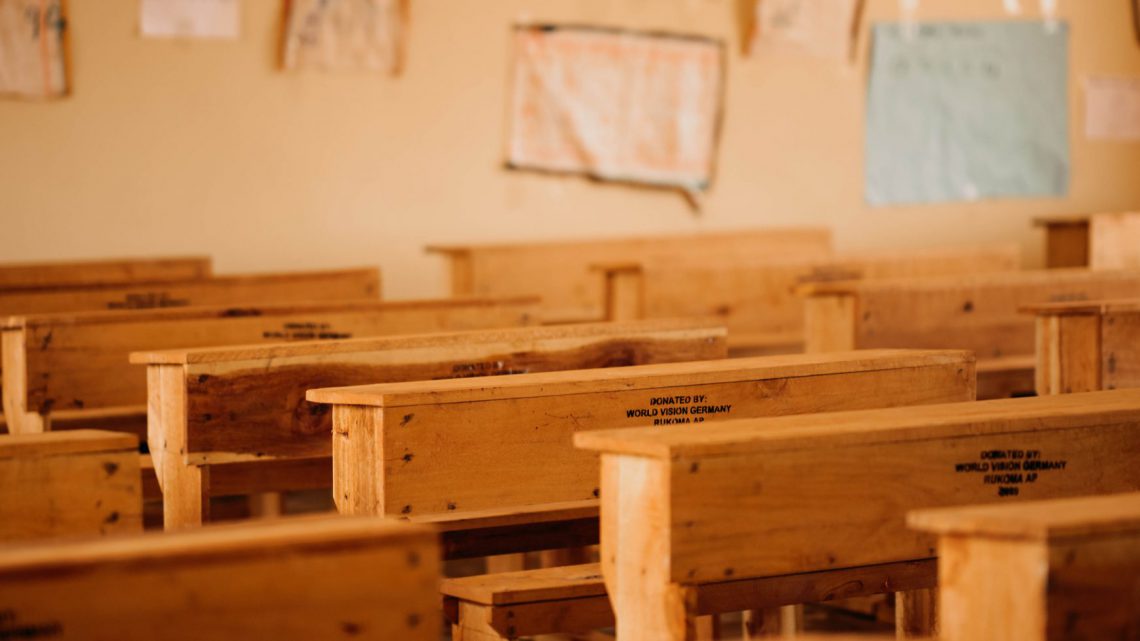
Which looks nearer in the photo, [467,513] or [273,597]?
[273,597]

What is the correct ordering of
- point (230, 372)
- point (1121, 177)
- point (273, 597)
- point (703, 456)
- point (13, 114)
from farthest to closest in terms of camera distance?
1. point (1121, 177)
2. point (13, 114)
3. point (230, 372)
4. point (703, 456)
5. point (273, 597)

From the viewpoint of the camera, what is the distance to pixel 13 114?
615 centimetres

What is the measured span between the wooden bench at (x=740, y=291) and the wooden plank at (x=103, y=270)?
57.8 inches

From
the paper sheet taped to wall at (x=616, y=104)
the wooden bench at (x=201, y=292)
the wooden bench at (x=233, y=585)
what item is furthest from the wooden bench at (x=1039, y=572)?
the paper sheet taped to wall at (x=616, y=104)

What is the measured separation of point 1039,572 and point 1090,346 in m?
2.23

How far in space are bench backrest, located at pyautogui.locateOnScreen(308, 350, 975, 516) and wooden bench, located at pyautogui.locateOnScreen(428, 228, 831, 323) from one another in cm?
274

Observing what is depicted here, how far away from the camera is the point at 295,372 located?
337 cm

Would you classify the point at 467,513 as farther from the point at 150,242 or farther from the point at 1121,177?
A: the point at 1121,177

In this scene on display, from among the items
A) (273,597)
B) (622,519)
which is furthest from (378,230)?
(273,597)

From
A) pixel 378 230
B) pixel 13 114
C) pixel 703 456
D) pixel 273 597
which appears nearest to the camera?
pixel 273 597

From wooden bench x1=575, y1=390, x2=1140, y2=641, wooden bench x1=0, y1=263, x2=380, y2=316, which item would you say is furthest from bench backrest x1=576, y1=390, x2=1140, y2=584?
wooden bench x1=0, y1=263, x2=380, y2=316

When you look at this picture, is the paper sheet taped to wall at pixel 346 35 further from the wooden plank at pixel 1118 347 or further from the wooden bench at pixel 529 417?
the wooden bench at pixel 529 417

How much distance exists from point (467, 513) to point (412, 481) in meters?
0.14

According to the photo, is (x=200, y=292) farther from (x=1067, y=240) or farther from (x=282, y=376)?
(x=1067, y=240)
